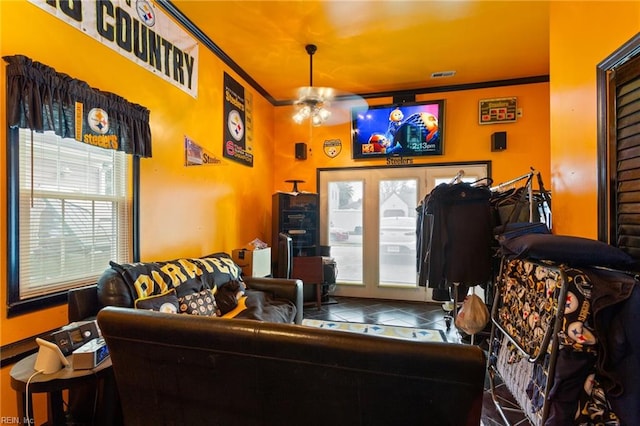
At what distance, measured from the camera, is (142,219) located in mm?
2518

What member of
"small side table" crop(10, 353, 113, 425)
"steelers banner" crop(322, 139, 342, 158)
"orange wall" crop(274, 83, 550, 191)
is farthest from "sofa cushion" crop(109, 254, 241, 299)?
"steelers banner" crop(322, 139, 342, 158)

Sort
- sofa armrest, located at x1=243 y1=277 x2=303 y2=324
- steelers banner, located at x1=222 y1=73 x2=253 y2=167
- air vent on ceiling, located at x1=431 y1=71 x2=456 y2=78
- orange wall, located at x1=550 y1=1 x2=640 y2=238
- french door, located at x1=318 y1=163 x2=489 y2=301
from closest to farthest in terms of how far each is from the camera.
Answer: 1. orange wall, located at x1=550 y1=1 x2=640 y2=238
2. sofa armrest, located at x1=243 y1=277 x2=303 y2=324
3. steelers banner, located at x1=222 y1=73 x2=253 y2=167
4. air vent on ceiling, located at x1=431 y1=71 x2=456 y2=78
5. french door, located at x1=318 y1=163 x2=489 y2=301

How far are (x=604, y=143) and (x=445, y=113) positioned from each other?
10.8 feet

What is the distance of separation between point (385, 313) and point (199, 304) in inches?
107

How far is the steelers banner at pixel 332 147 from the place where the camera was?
5.00 m

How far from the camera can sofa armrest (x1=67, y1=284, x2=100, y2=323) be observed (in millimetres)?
1861

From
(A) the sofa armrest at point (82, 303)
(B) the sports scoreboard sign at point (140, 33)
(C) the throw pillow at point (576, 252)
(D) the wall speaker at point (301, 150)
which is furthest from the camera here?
(D) the wall speaker at point (301, 150)

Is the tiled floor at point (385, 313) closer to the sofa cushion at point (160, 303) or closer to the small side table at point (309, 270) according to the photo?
the small side table at point (309, 270)

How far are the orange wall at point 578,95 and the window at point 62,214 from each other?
3079mm

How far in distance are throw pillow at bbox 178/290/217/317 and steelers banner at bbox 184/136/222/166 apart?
4.51ft

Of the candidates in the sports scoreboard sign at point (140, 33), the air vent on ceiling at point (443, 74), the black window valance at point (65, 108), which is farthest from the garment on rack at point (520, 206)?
the sports scoreboard sign at point (140, 33)

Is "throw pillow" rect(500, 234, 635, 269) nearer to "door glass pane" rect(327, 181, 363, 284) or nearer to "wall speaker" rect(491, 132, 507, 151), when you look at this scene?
"wall speaker" rect(491, 132, 507, 151)

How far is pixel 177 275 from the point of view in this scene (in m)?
2.35

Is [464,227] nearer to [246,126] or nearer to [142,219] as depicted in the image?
[142,219]
